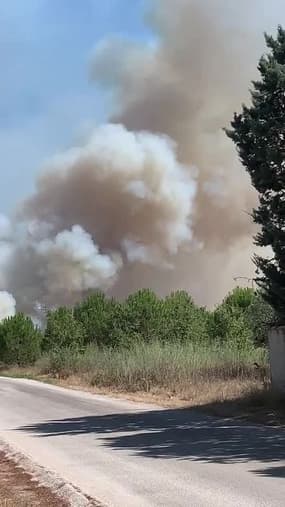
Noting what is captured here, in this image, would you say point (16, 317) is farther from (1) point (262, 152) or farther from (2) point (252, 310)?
(1) point (262, 152)

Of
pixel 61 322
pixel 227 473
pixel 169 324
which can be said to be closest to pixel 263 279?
pixel 227 473

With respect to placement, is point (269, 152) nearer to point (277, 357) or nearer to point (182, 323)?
point (277, 357)

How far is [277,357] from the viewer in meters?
17.3

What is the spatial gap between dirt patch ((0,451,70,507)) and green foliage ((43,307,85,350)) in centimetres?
4350

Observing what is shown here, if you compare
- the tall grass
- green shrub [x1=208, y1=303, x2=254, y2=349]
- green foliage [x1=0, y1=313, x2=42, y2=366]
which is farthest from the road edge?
green foliage [x1=0, y1=313, x2=42, y2=366]

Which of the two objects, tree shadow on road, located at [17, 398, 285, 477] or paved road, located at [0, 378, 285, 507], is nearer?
paved road, located at [0, 378, 285, 507]

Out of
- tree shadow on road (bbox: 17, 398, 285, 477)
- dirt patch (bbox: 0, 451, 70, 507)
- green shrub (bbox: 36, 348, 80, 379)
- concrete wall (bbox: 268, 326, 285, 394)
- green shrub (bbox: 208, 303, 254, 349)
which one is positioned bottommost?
dirt patch (bbox: 0, 451, 70, 507)

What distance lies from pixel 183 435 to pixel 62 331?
4385 cm

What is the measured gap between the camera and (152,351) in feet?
93.5

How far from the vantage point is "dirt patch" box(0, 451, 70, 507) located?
705 centimetres

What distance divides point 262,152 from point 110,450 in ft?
25.5

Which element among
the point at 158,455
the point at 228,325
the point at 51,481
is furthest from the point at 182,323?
the point at 51,481

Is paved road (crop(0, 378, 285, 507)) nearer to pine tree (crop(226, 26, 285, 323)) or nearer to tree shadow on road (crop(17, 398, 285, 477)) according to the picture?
tree shadow on road (crop(17, 398, 285, 477))

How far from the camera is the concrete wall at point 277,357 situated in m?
17.0
